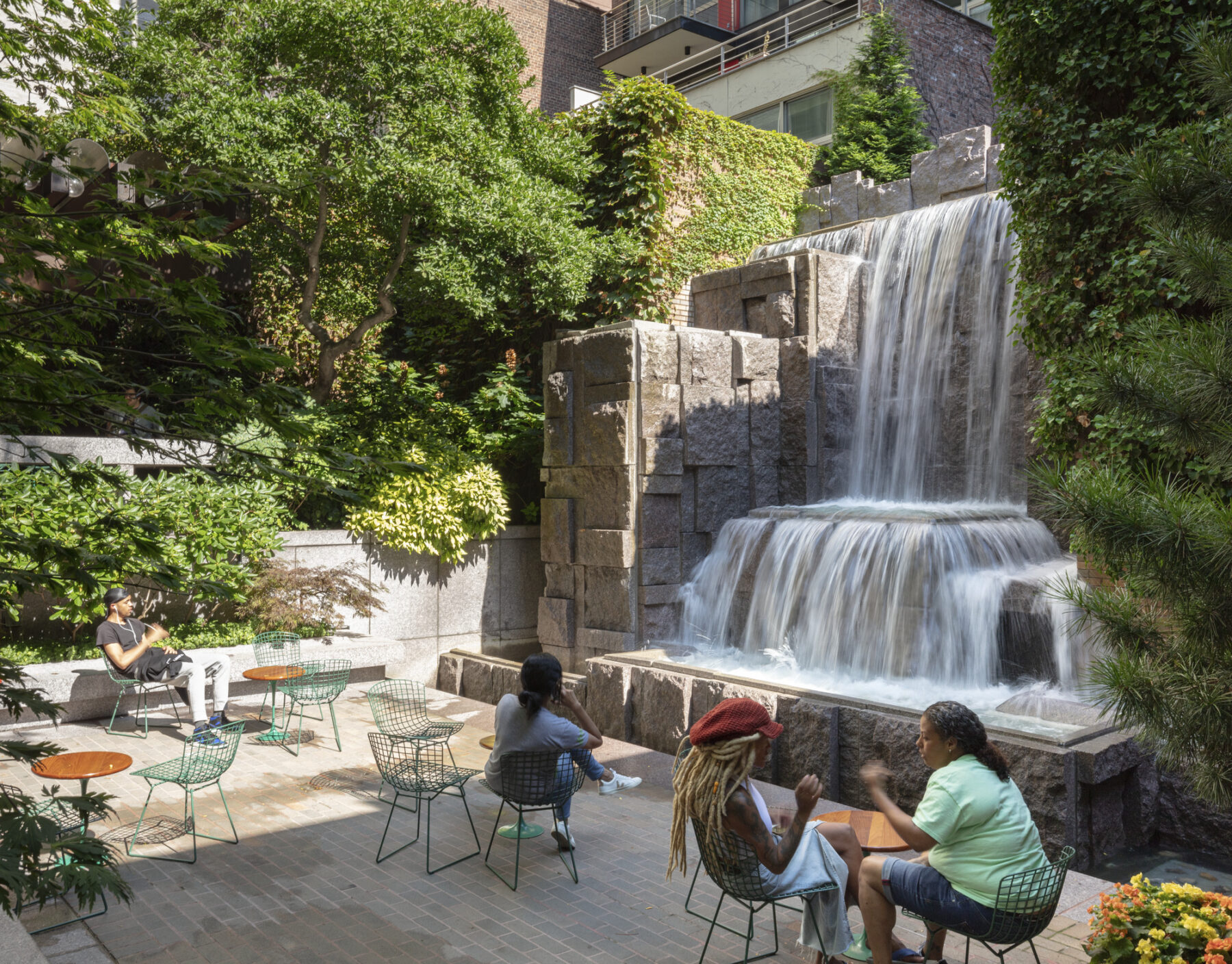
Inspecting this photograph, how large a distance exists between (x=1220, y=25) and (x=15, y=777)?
968cm

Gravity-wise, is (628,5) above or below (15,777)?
above

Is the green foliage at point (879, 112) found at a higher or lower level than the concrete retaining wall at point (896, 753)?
higher

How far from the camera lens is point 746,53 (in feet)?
69.8

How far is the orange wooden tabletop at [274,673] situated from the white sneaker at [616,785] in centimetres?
291

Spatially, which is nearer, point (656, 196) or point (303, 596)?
point (303, 596)

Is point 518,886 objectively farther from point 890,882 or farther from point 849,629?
point 849,629

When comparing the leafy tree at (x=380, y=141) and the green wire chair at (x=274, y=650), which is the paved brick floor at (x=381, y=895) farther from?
the leafy tree at (x=380, y=141)

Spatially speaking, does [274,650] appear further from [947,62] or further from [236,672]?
[947,62]

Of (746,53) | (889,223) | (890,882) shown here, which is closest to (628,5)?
(746,53)

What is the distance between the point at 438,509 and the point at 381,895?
6.27 metres

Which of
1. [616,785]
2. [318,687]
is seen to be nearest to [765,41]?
[318,687]

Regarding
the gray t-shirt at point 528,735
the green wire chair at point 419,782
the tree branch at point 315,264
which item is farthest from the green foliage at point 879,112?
the green wire chair at point 419,782

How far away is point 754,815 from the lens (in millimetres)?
3938

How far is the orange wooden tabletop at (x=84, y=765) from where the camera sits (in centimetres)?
514
